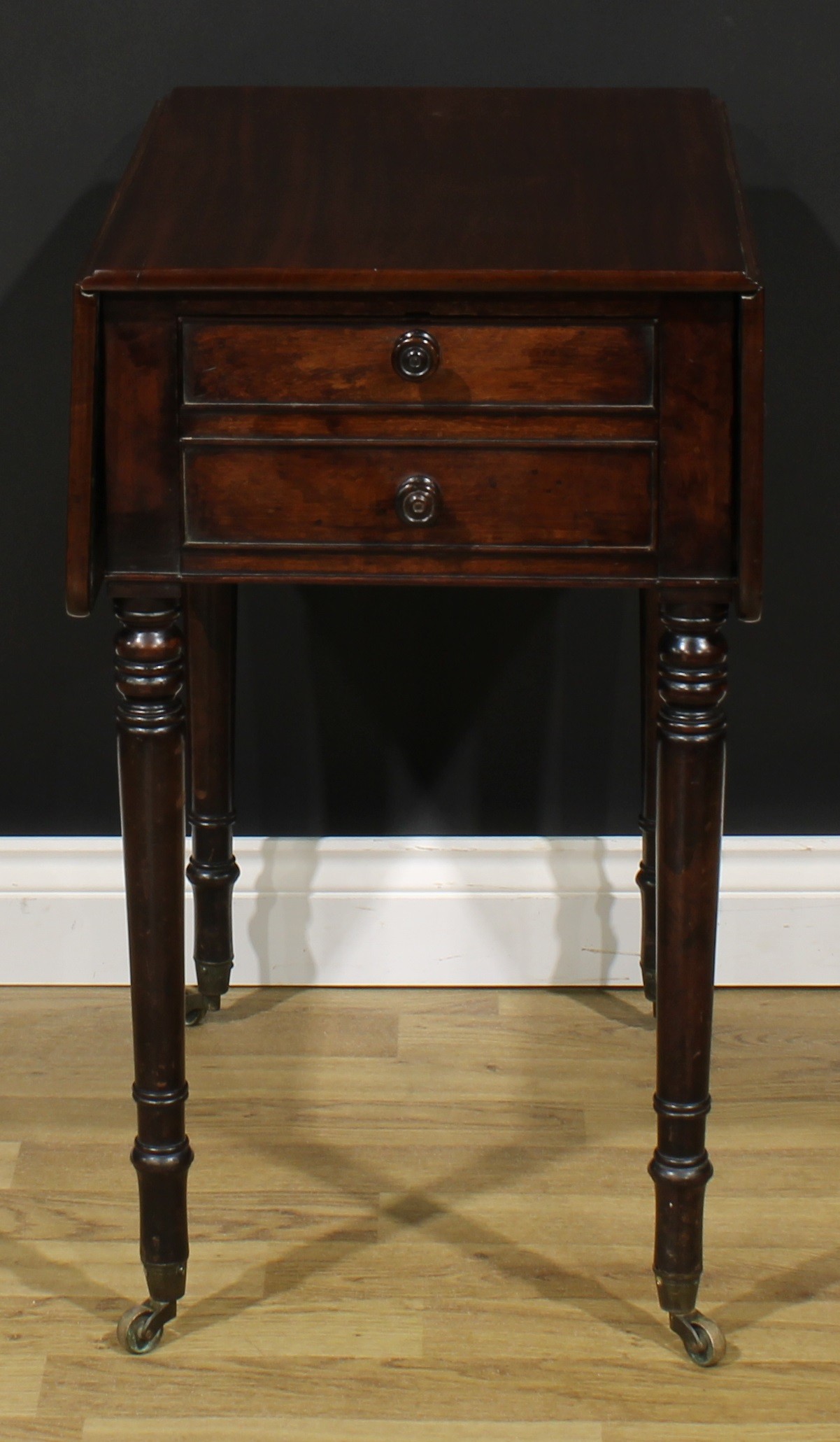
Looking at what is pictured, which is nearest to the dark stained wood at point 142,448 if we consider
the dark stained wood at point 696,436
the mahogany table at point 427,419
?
the mahogany table at point 427,419

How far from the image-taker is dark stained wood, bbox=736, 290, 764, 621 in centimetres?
115

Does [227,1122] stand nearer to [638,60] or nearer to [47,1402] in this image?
[47,1402]

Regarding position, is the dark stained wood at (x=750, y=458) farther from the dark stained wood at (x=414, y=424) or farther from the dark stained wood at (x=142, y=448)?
the dark stained wood at (x=142, y=448)

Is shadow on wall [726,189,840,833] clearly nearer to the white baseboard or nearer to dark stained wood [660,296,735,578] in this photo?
the white baseboard

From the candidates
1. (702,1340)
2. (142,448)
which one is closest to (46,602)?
(142,448)

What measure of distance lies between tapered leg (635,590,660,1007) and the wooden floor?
3.8 inches

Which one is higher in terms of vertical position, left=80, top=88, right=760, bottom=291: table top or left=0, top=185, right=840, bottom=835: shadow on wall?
left=80, top=88, right=760, bottom=291: table top

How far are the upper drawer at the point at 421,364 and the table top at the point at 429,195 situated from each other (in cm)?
4

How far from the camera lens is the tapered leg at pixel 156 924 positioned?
4.11ft

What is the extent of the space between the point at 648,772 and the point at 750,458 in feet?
2.03

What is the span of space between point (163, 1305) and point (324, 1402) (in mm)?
160

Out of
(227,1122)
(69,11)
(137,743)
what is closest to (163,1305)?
(227,1122)

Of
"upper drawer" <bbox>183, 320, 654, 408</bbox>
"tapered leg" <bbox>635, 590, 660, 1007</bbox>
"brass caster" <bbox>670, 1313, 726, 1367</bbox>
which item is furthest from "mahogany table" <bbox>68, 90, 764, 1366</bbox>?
"tapered leg" <bbox>635, 590, 660, 1007</bbox>

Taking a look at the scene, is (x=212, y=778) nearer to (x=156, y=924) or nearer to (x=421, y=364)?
(x=156, y=924)
